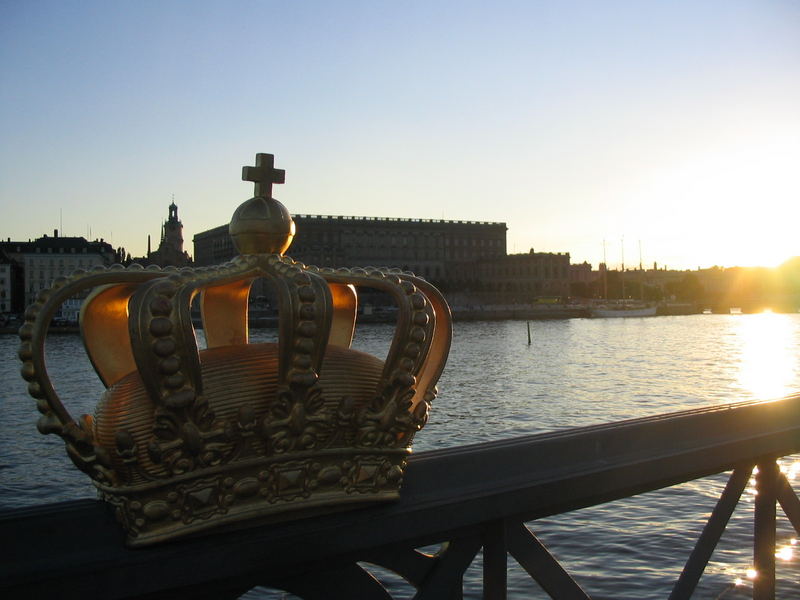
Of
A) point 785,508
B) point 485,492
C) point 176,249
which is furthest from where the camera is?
point 176,249

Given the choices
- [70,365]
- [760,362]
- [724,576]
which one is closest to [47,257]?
[70,365]

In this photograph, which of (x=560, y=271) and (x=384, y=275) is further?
(x=560, y=271)

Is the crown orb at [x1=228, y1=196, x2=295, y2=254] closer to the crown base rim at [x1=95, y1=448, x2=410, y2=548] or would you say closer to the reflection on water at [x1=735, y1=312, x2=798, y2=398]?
the crown base rim at [x1=95, y1=448, x2=410, y2=548]

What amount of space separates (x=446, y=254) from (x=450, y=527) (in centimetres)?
12079

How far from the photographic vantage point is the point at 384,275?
1.97 metres

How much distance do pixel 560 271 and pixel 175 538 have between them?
117534 mm

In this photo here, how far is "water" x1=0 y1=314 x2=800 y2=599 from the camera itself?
658cm

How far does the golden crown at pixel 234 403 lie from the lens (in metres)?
1.55

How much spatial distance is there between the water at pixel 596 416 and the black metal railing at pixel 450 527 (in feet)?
3.68

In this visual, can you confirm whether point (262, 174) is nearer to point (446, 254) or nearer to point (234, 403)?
point (234, 403)

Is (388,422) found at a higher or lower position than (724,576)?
higher

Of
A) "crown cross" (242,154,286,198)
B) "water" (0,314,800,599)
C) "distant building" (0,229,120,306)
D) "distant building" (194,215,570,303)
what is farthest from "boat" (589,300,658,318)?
"crown cross" (242,154,286,198)

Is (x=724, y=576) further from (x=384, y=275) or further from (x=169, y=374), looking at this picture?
(x=169, y=374)

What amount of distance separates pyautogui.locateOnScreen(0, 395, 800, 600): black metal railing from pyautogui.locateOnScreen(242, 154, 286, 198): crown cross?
77 cm
